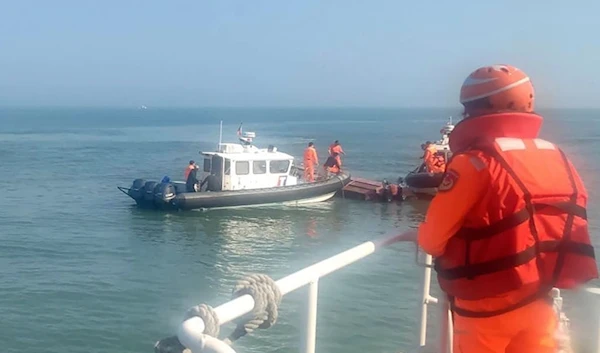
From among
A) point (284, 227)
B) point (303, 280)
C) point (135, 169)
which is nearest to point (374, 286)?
point (284, 227)

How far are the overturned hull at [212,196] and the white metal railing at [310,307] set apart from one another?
672 inches

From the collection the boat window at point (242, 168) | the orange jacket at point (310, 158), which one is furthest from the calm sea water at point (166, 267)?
the orange jacket at point (310, 158)

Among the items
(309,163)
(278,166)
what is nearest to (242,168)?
(278,166)

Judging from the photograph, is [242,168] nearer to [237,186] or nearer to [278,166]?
[237,186]

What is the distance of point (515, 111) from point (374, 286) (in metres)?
10.3

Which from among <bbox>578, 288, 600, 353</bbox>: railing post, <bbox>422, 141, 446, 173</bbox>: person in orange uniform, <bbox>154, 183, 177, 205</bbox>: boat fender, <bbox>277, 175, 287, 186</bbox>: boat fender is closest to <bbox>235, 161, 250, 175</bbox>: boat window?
<bbox>277, 175, 287, 186</bbox>: boat fender

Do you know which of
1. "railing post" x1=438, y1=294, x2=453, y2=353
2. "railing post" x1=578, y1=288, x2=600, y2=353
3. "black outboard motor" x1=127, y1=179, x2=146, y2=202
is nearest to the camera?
"railing post" x1=578, y1=288, x2=600, y2=353

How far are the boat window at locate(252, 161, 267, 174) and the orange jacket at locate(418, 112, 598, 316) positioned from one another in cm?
1818

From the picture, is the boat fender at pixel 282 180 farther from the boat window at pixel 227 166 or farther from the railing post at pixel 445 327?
the railing post at pixel 445 327

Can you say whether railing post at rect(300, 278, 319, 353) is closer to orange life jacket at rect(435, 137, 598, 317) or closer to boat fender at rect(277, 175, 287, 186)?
orange life jacket at rect(435, 137, 598, 317)

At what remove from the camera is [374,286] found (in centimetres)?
1220

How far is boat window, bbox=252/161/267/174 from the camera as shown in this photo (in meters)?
20.2

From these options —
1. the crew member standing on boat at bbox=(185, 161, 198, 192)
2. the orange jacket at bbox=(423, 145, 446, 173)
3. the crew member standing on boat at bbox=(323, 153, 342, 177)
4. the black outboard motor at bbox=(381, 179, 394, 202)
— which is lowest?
the black outboard motor at bbox=(381, 179, 394, 202)

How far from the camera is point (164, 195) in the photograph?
65.2ft
